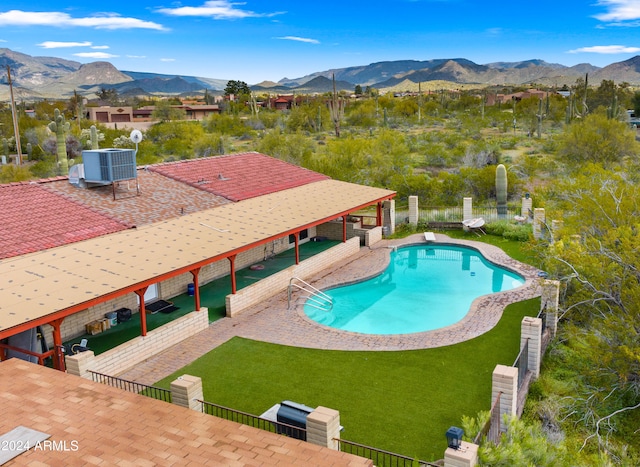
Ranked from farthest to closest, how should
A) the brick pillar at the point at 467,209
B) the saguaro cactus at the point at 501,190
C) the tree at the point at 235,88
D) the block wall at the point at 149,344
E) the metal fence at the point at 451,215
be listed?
the tree at the point at 235,88 → the saguaro cactus at the point at 501,190 → the metal fence at the point at 451,215 → the brick pillar at the point at 467,209 → the block wall at the point at 149,344

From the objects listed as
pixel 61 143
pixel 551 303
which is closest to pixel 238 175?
pixel 61 143

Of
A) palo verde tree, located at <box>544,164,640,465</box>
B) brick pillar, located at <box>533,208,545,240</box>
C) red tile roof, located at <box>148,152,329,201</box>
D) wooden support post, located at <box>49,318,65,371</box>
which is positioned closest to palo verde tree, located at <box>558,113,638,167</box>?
brick pillar, located at <box>533,208,545,240</box>

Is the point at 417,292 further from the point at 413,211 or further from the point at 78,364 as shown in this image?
the point at 78,364

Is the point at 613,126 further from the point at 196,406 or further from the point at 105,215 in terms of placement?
the point at 196,406

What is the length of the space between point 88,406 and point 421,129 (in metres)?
63.8

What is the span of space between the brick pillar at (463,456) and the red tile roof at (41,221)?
11876 mm

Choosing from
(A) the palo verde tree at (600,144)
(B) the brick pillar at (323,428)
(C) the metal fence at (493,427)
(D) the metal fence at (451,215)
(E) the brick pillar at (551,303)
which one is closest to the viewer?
(B) the brick pillar at (323,428)

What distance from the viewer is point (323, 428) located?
874 cm

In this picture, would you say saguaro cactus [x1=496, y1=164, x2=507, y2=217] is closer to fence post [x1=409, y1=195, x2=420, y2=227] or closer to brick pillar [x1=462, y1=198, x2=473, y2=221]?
brick pillar [x1=462, y1=198, x2=473, y2=221]

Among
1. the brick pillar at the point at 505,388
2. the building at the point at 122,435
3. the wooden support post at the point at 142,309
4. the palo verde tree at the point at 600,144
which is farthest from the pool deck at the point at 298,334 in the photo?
the palo verde tree at the point at 600,144

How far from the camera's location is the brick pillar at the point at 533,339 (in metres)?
13.2

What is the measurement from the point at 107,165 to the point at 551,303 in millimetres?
14472

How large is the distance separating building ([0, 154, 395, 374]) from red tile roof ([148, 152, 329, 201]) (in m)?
0.09

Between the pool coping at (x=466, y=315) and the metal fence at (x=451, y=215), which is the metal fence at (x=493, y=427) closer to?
the pool coping at (x=466, y=315)
